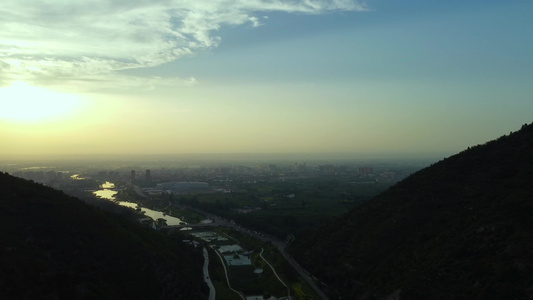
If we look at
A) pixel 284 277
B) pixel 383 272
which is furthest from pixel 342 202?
pixel 383 272

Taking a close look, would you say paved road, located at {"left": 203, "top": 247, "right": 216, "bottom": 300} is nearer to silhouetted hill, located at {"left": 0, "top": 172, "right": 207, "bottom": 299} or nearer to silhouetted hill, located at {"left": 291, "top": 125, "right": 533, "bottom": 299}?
silhouetted hill, located at {"left": 0, "top": 172, "right": 207, "bottom": 299}

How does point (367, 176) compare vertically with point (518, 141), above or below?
below

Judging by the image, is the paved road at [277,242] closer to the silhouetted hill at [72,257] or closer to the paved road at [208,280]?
the paved road at [208,280]

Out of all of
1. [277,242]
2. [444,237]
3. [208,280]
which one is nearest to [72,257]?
[208,280]

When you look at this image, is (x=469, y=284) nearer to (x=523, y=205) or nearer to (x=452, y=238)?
(x=452, y=238)

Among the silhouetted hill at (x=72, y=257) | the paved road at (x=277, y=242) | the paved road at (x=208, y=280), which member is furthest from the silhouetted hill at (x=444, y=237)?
the silhouetted hill at (x=72, y=257)

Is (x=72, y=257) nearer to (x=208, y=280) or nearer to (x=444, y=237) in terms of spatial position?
(x=208, y=280)
